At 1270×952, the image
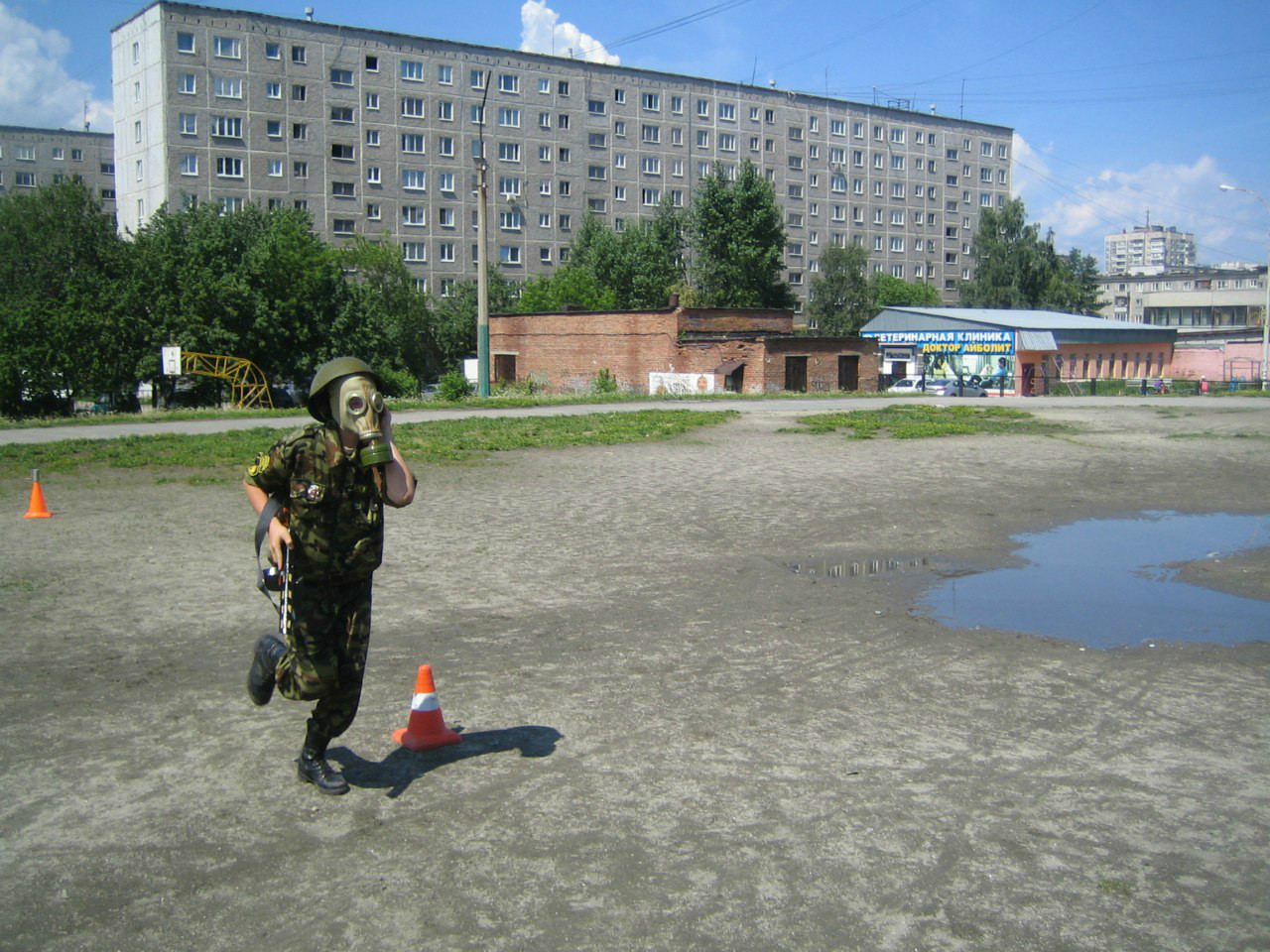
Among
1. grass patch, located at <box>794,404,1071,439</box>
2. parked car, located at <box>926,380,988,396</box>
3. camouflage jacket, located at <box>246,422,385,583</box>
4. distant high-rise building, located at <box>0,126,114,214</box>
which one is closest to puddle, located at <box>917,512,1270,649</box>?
camouflage jacket, located at <box>246,422,385,583</box>

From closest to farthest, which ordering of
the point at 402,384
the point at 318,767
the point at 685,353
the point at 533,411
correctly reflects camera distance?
1. the point at 318,767
2. the point at 533,411
3. the point at 402,384
4. the point at 685,353

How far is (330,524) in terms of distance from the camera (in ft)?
15.6

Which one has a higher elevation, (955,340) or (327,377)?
(955,340)

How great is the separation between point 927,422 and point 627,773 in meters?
24.2

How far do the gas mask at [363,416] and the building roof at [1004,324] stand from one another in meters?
60.5

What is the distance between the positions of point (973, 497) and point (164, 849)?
1314 cm

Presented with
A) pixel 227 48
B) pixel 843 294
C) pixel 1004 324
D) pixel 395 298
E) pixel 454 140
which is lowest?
pixel 1004 324

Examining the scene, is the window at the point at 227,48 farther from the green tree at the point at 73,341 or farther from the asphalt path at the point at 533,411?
the asphalt path at the point at 533,411

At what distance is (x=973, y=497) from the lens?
15.6 metres

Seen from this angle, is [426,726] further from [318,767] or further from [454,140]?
[454,140]

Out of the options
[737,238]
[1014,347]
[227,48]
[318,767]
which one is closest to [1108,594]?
[318,767]

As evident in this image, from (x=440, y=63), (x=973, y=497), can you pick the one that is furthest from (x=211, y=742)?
(x=440, y=63)

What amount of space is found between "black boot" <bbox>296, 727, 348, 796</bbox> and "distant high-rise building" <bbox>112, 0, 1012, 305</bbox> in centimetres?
5779

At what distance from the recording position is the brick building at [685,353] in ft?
166
